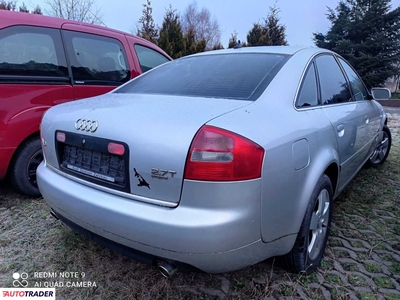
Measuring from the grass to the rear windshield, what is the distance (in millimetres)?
1174

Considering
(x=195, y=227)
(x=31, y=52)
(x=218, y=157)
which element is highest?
(x=31, y=52)

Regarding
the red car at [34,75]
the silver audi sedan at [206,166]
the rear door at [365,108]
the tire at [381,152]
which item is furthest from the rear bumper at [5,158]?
the tire at [381,152]

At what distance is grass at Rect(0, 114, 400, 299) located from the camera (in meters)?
1.85

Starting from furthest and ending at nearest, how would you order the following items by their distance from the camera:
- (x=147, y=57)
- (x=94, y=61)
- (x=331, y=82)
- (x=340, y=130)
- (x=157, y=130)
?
(x=147, y=57) → (x=94, y=61) → (x=331, y=82) → (x=340, y=130) → (x=157, y=130)

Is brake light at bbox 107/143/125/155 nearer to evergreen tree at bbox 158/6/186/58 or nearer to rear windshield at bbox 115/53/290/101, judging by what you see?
rear windshield at bbox 115/53/290/101

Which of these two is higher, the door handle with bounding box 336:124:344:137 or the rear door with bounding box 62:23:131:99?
the rear door with bounding box 62:23:131:99

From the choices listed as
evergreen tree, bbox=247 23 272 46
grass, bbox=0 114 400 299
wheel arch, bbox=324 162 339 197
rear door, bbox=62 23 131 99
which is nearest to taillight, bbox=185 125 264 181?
grass, bbox=0 114 400 299

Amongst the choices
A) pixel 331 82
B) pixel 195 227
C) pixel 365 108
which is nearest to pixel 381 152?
pixel 365 108

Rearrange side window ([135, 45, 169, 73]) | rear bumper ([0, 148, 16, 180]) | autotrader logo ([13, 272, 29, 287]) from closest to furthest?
autotrader logo ([13, 272, 29, 287]) → rear bumper ([0, 148, 16, 180]) → side window ([135, 45, 169, 73])

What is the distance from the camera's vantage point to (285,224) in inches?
63.2

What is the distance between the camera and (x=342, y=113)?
2396 millimetres

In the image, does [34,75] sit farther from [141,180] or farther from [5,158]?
[141,180]

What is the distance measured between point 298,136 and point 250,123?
36cm

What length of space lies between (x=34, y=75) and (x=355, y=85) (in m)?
3.22
